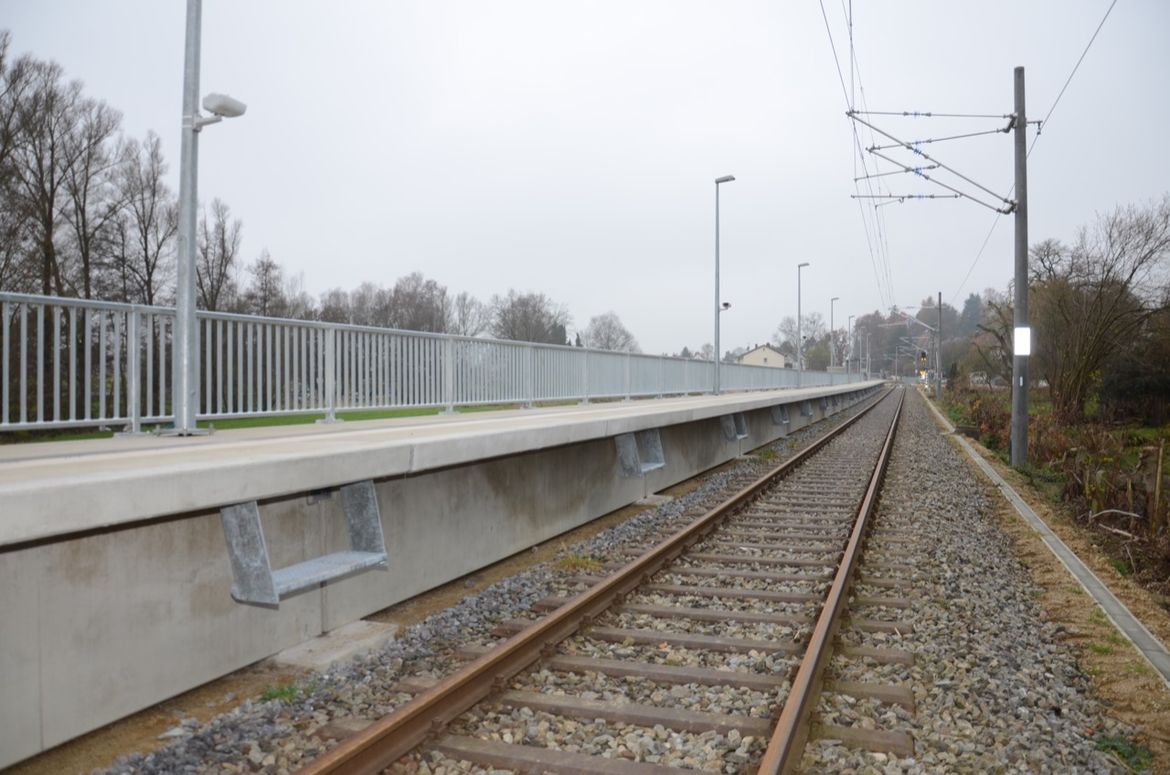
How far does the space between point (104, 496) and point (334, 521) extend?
2114 millimetres

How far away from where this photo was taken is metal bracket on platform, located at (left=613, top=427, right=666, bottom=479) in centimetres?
1062

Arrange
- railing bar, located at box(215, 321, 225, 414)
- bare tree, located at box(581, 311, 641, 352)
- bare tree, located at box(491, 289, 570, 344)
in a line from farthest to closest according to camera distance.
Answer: bare tree, located at box(581, 311, 641, 352)
bare tree, located at box(491, 289, 570, 344)
railing bar, located at box(215, 321, 225, 414)

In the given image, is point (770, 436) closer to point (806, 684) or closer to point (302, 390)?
point (302, 390)

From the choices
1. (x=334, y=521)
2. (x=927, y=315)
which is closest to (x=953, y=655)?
(x=334, y=521)

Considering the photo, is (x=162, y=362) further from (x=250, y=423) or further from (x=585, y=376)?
(x=585, y=376)

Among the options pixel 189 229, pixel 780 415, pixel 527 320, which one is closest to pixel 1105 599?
pixel 189 229

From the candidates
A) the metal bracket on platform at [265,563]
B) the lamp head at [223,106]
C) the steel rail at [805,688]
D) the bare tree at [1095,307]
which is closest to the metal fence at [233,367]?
the lamp head at [223,106]

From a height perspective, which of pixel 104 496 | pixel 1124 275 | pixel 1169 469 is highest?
pixel 1124 275

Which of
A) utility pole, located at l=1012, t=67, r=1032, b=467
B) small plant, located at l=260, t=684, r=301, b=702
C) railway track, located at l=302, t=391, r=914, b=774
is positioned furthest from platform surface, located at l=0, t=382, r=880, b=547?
utility pole, located at l=1012, t=67, r=1032, b=467

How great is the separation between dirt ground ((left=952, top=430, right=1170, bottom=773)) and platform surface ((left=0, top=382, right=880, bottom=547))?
14.4ft

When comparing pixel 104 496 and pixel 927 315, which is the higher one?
pixel 927 315

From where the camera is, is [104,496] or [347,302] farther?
[347,302]

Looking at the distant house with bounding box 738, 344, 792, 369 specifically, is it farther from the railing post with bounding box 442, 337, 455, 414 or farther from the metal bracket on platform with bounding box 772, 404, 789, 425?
the railing post with bounding box 442, 337, 455, 414

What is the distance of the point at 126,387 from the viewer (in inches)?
282
